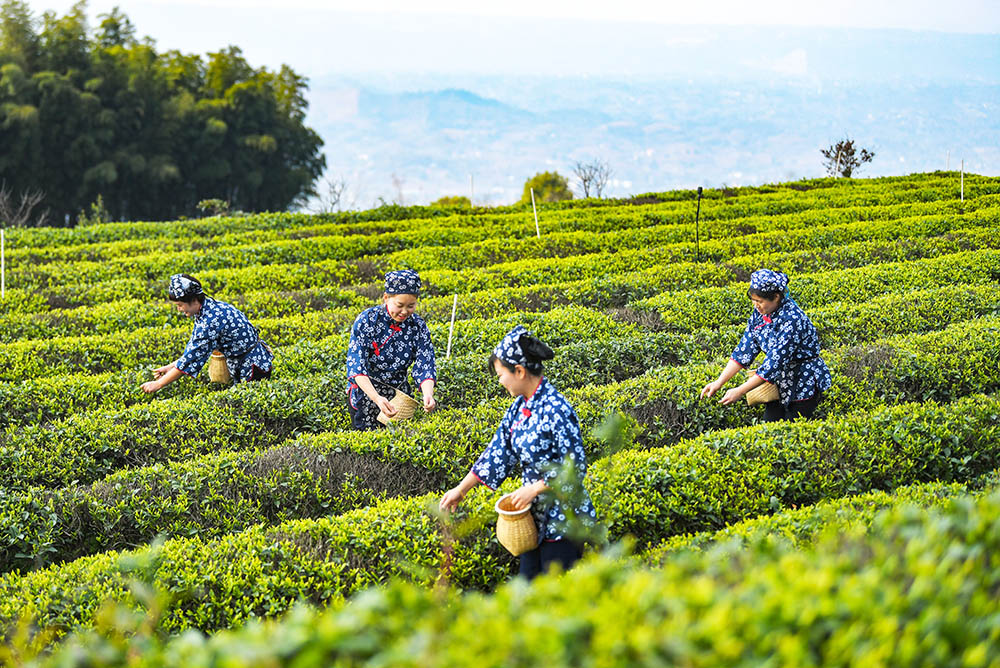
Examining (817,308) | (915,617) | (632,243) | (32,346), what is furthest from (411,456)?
(632,243)

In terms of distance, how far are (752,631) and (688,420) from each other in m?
6.04

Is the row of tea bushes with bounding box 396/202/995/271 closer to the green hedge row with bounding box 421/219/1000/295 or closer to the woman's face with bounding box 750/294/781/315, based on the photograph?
the green hedge row with bounding box 421/219/1000/295

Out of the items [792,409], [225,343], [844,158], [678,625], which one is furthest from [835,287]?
[844,158]

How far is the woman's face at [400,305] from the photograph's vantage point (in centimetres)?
643

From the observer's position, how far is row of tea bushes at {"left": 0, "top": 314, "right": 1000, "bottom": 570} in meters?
6.06

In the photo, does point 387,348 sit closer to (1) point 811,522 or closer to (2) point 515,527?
(2) point 515,527

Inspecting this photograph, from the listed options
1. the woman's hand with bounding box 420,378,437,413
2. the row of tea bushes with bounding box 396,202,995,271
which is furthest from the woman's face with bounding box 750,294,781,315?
the row of tea bushes with bounding box 396,202,995,271

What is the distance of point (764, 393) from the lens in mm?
6734

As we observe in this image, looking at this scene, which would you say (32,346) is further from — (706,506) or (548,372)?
(706,506)

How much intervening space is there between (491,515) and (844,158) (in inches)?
1236

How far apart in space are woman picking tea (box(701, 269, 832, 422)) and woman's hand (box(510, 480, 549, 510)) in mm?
2783

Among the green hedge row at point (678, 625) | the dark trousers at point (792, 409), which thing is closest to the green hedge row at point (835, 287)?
the dark trousers at point (792, 409)

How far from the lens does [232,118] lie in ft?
129

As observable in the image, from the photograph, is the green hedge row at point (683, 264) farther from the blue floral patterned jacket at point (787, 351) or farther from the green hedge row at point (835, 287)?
the blue floral patterned jacket at point (787, 351)
